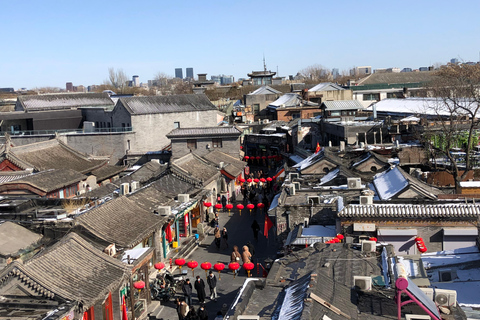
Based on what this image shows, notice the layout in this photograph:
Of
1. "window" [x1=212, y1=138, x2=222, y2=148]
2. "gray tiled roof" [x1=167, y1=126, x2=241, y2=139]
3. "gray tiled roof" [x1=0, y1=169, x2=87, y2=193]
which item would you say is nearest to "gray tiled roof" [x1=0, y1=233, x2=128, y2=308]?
"gray tiled roof" [x1=0, y1=169, x2=87, y2=193]

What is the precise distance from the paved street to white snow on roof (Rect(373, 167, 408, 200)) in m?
5.25

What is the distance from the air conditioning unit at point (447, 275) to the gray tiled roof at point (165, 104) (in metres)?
38.0

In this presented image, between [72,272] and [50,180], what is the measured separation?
1647 cm

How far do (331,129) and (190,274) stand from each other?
23414 millimetres

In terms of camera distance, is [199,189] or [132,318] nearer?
[132,318]

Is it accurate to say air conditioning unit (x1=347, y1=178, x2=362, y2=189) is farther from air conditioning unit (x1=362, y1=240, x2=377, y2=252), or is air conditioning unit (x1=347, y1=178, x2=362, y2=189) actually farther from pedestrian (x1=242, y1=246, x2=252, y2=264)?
air conditioning unit (x1=362, y1=240, x2=377, y2=252)

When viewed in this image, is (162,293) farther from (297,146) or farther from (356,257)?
(297,146)

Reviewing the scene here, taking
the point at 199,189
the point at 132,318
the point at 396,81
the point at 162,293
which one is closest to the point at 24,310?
the point at 132,318

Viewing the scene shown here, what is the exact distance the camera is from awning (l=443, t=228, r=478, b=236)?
59.4 feet

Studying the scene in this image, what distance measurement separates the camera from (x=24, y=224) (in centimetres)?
1975

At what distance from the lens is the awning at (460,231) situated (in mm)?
18109

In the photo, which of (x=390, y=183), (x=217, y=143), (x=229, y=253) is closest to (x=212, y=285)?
(x=229, y=253)

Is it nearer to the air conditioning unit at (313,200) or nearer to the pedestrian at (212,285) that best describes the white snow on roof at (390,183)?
the air conditioning unit at (313,200)

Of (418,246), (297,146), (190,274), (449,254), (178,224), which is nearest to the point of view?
(449,254)
